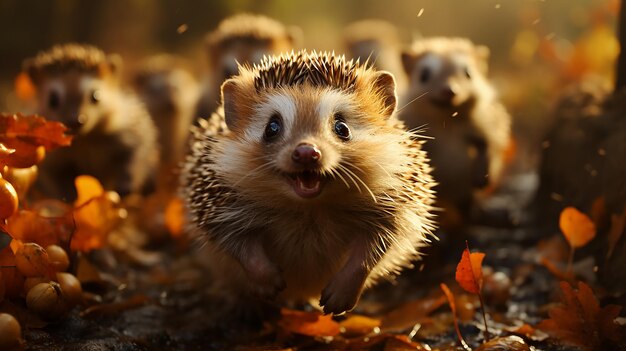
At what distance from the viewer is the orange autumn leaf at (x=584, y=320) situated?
3.24m

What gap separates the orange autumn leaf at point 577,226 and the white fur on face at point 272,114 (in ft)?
5.32

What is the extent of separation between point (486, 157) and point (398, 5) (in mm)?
8150

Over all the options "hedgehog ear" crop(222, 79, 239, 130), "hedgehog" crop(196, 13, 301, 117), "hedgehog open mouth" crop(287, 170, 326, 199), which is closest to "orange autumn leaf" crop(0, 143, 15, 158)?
"hedgehog ear" crop(222, 79, 239, 130)

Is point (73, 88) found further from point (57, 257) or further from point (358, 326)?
point (358, 326)

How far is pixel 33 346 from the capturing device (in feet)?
10.3

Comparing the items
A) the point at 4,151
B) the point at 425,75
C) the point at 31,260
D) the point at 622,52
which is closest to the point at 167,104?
the point at 425,75

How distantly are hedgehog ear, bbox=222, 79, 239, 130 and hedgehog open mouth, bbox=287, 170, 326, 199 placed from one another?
0.59 m

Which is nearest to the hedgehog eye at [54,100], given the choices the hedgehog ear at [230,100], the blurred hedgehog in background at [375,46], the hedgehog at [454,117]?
the hedgehog ear at [230,100]

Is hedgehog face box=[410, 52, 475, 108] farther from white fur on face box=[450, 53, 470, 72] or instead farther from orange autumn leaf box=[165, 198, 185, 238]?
orange autumn leaf box=[165, 198, 185, 238]

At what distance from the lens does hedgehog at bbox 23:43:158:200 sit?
204 inches

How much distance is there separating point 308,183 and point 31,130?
4.95 ft

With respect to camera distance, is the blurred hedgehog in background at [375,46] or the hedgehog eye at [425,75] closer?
the hedgehog eye at [425,75]

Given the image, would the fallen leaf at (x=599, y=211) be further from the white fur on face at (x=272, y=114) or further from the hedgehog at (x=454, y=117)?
the white fur on face at (x=272, y=114)

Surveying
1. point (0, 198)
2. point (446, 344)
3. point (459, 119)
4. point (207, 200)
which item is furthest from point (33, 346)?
point (459, 119)
